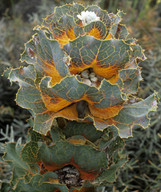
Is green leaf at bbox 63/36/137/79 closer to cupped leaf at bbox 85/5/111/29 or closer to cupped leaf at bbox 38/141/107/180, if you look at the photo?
cupped leaf at bbox 85/5/111/29

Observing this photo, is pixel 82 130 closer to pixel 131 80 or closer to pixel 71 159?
pixel 71 159

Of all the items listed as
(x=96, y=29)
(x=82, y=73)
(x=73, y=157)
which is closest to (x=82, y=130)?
(x=73, y=157)

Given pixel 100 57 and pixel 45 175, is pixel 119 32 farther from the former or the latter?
pixel 45 175

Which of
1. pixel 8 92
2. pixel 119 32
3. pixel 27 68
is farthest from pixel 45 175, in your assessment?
pixel 8 92

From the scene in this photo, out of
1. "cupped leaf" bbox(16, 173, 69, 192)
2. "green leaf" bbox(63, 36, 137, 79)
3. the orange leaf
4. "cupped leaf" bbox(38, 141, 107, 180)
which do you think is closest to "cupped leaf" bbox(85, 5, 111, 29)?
"green leaf" bbox(63, 36, 137, 79)

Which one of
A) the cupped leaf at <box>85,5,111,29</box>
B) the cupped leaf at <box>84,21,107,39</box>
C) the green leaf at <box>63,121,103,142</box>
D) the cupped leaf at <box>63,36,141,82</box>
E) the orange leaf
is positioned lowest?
the green leaf at <box>63,121,103,142</box>

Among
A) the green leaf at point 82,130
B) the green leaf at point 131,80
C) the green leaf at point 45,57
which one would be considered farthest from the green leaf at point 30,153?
the green leaf at point 131,80

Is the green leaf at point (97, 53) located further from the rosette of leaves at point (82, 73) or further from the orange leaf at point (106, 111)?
the orange leaf at point (106, 111)
